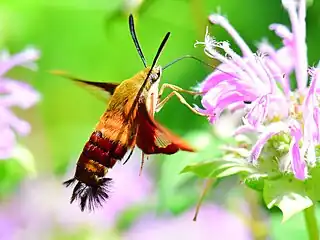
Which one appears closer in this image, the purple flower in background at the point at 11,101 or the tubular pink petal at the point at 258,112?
the tubular pink petal at the point at 258,112

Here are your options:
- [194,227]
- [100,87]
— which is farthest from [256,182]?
[194,227]

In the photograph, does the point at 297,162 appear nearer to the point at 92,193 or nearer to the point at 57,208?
the point at 92,193

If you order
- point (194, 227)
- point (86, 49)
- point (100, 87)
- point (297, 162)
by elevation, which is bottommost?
point (194, 227)

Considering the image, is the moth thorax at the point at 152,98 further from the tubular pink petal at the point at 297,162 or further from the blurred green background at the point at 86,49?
the blurred green background at the point at 86,49

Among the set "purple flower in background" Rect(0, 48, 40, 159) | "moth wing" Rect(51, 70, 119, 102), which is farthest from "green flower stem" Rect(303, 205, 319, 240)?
"purple flower in background" Rect(0, 48, 40, 159)

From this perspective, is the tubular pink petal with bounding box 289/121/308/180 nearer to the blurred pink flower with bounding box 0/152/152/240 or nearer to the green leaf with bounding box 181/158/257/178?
the green leaf with bounding box 181/158/257/178

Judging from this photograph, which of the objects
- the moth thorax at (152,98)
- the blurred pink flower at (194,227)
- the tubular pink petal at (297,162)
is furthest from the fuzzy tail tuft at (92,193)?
the blurred pink flower at (194,227)
